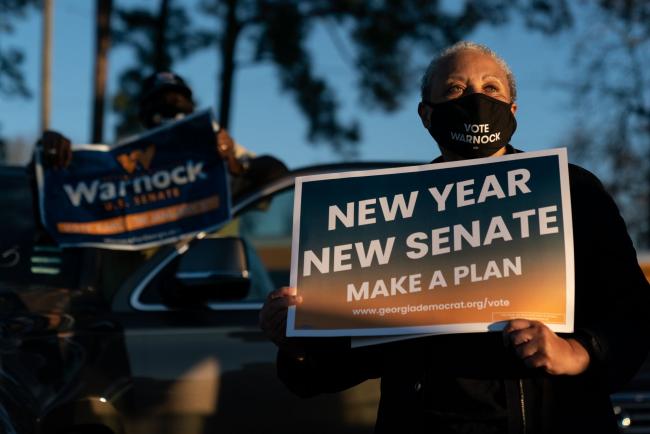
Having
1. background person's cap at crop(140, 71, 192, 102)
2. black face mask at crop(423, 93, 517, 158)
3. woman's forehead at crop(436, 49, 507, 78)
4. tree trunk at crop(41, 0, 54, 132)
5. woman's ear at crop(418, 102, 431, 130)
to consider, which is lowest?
black face mask at crop(423, 93, 517, 158)

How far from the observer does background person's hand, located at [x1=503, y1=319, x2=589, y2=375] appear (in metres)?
1.78

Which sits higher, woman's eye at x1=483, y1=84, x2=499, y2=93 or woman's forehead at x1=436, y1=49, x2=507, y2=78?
woman's forehead at x1=436, y1=49, x2=507, y2=78

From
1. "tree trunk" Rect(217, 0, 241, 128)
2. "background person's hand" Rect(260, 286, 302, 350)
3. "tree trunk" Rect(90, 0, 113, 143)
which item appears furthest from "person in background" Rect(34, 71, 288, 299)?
"tree trunk" Rect(217, 0, 241, 128)

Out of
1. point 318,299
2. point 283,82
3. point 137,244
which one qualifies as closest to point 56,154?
point 137,244

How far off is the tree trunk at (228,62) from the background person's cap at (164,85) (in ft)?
46.9

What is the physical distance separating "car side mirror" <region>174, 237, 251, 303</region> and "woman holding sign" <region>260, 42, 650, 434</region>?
1.30m

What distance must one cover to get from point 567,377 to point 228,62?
1762 centimetres

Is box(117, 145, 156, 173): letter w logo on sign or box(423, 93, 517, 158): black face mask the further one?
box(117, 145, 156, 173): letter w logo on sign

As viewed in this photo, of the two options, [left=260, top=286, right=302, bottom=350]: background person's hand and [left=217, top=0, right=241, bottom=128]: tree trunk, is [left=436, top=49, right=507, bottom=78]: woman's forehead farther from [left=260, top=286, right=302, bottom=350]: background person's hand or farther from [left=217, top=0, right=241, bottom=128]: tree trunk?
[left=217, top=0, right=241, bottom=128]: tree trunk

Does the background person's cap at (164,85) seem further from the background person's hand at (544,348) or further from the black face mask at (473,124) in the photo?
the background person's hand at (544,348)

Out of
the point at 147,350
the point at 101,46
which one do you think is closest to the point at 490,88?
the point at 147,350

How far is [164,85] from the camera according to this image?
429 cm

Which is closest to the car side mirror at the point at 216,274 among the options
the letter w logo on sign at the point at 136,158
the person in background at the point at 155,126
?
the person in background at the point at 155,126

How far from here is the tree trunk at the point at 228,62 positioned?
18.7 metres
